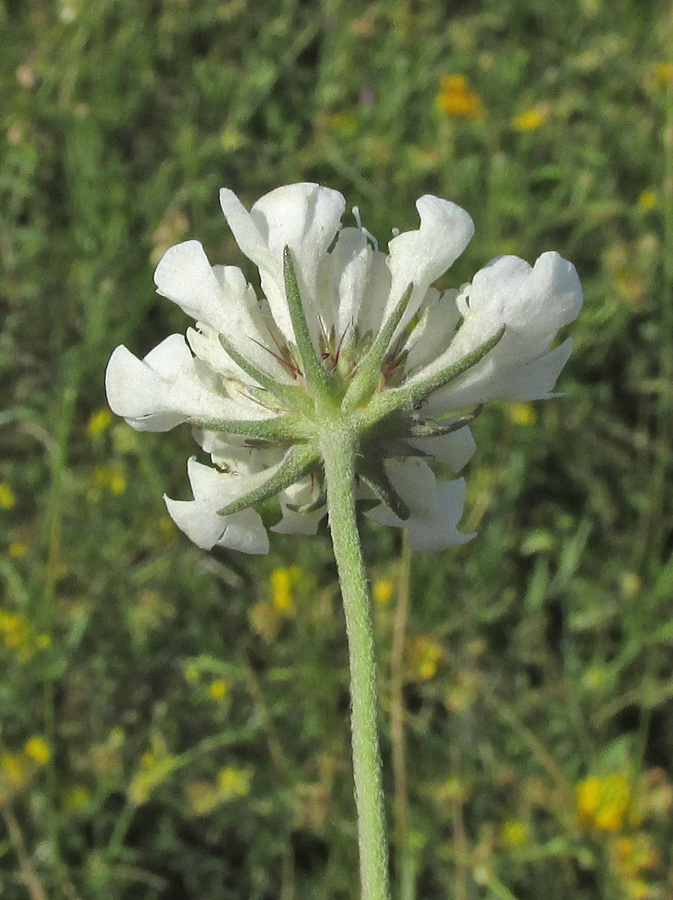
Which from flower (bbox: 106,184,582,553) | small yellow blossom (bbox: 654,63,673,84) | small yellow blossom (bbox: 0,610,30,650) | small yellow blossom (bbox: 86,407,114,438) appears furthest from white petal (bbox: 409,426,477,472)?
small yellow blossom (bbox: 654,63,673,84)

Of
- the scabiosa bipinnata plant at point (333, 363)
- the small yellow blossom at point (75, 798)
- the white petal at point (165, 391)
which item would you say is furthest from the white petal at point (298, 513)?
the small yellow blossom at point (75, 798)

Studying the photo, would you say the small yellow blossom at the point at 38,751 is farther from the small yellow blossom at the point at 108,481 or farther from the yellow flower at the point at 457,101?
the yellow flower at the point at 457,101

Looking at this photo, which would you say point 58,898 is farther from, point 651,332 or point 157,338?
point 651,332

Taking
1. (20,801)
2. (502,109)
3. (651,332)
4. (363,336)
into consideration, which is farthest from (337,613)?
(502,109)

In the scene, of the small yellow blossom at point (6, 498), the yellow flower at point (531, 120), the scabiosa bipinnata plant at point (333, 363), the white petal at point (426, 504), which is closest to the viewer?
the scabiosa bipinnata plant at point (333, 363)

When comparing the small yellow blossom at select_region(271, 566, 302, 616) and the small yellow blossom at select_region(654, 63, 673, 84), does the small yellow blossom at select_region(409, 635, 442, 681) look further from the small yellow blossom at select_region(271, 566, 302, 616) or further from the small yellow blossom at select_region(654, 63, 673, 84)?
the small yellow blossom at select_region(654, 63, 673, 84)

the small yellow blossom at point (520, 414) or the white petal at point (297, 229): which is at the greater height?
the white petal at point (297, 229)

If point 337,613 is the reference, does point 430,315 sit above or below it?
above
